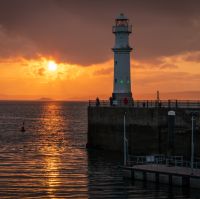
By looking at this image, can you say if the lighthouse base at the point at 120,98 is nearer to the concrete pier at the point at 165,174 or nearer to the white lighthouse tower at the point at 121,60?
the white lighthouse tower at the point at 121,60

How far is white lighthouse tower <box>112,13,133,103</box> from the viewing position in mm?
73750

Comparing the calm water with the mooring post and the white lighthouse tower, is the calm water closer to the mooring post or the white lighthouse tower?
the mooring post

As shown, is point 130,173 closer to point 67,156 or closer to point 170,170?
point 170,170

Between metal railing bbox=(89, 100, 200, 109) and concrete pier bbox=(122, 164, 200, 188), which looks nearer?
concrete pier bbox=(122, 164, 200, 188)

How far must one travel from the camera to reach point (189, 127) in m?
55.4

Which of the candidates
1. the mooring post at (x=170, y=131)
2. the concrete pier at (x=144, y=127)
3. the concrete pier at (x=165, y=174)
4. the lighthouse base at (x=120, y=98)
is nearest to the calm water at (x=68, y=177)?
the concrete pier at (x=165, y=174)

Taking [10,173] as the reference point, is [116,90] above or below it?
above

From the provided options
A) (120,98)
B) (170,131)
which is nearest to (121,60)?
(120,98)

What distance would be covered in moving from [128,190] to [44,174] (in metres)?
10.2

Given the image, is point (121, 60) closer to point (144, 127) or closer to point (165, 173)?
point (144, 127)

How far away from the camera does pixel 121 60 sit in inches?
2906

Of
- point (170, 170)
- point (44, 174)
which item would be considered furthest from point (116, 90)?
point (170, 170)

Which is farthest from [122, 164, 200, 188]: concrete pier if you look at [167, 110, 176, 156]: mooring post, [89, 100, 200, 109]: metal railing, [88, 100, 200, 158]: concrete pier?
[89, 100, 200, 109]: metal railing

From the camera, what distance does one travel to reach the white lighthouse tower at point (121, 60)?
2904 inches
